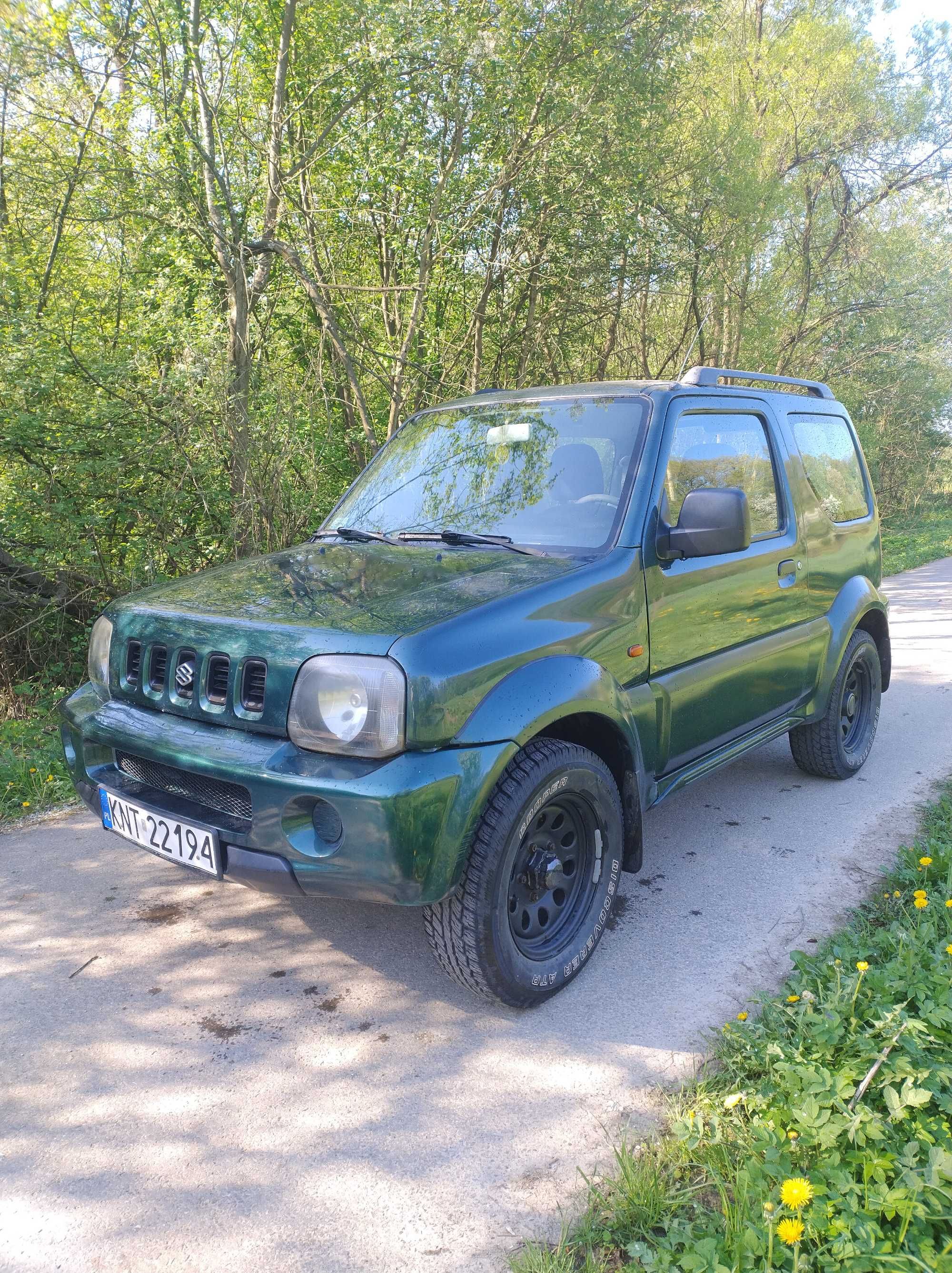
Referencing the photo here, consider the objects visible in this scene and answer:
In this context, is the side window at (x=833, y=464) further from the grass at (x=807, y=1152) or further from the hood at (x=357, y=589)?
the grass at (x=807, y=1152)

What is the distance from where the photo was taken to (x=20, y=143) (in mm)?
7250

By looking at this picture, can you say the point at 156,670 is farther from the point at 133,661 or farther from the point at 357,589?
the point at 357,589

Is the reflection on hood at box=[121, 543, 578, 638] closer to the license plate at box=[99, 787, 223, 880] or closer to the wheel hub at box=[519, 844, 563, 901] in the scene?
the license plate at box=[99, 787, 223, 880]

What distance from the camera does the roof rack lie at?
12.0 feet

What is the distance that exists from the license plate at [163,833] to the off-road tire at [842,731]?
9.98ft

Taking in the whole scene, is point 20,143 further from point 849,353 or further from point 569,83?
point 849,353

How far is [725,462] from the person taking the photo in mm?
3715

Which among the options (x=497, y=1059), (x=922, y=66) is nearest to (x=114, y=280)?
(x=497, y=1059)

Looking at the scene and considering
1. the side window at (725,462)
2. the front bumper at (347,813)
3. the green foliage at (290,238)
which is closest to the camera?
the front bumper at (347,813)

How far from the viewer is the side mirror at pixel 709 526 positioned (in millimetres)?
3039

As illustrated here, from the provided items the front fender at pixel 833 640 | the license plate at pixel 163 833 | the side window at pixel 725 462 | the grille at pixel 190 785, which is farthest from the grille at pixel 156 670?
the front fender at pixel 833 640

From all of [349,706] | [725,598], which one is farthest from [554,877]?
[725,598]

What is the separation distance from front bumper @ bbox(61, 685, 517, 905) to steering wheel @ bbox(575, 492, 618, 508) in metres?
1.09

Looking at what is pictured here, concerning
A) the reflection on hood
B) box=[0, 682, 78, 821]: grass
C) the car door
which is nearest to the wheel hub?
the car door
